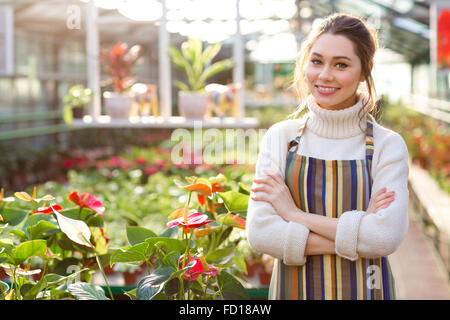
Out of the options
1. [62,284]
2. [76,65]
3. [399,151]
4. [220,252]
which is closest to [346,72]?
[399,151]

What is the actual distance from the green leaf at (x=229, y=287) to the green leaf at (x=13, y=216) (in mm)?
486

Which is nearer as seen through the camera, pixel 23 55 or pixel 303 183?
pixel 303 183

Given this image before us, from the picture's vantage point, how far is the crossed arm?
1205mm

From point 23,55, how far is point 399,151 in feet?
23.0

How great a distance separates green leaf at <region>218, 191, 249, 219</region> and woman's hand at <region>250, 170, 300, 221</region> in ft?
0.18

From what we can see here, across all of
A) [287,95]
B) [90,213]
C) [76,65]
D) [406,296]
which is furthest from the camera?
[287,95]

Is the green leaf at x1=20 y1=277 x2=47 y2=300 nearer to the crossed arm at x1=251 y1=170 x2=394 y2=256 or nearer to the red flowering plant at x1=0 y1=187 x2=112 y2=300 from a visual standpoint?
the red flowering plant at x1=0 y1=187 x2=112 y2=300

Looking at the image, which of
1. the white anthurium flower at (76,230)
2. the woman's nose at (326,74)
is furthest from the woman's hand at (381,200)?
the white anthurium flower at (76,230)

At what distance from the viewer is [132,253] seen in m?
Answer: 1.15

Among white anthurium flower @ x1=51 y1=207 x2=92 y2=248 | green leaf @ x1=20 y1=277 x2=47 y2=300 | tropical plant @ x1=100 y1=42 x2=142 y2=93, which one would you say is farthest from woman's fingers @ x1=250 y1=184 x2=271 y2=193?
tropical plant @ x1=100 y1=42 x2=142 y2=93

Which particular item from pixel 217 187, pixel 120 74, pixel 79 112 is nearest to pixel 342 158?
pixel 217 187
